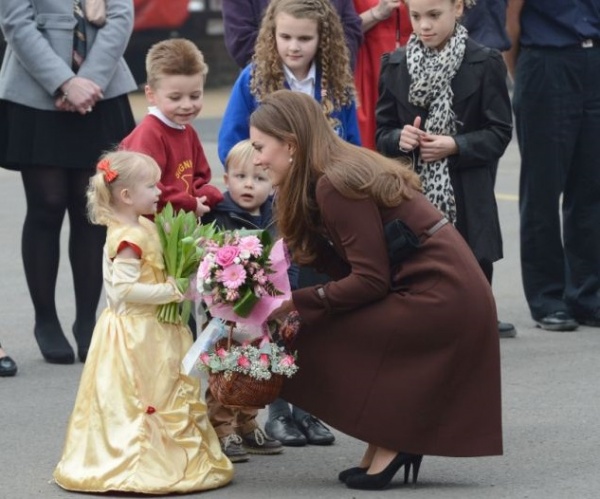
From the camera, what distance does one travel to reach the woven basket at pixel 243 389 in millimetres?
5320

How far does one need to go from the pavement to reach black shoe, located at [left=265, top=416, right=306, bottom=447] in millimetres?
71

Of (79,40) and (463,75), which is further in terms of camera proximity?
(79,40)

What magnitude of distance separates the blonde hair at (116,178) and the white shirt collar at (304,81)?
3.11ft

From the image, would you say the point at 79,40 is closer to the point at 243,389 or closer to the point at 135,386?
the point at 135,386

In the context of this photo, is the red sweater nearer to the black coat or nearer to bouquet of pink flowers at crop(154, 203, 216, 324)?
bouquet of pink flowers at crop(154, 203, 216, 324)

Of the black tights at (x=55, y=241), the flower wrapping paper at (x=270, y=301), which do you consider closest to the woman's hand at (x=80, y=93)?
the black tights at (x=55, y=241)

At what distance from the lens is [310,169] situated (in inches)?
213

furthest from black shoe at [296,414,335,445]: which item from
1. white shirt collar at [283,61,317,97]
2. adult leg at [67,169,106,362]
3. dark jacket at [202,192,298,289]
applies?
adult leg at [67,169,106,362]

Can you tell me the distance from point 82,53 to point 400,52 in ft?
5.01

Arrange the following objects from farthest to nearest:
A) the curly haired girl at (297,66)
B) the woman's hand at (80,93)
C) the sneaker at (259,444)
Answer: the woman's hand at (80,93)
the curly haired girl at (297,66)
the sneaker at (259,444)

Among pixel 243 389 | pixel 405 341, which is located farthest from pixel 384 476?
pixel 243 389

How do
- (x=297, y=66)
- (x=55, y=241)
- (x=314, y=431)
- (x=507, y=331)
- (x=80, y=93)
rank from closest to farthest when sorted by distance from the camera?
(x=314, y=431) → (x=297, y=66) → (x=80, y=93) → (x=55, y=241) → (x=507, y=331)

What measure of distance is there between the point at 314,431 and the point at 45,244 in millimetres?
1918

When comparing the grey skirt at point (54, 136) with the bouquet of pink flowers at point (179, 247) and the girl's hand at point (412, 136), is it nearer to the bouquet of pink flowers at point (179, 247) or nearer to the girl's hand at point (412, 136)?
the girl's hand at point (412, 136)
